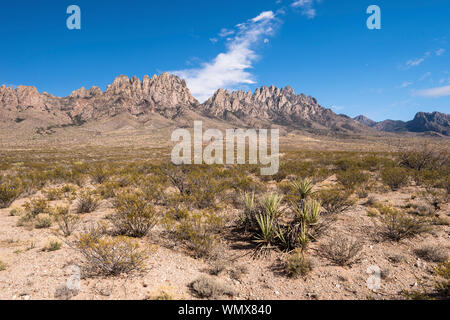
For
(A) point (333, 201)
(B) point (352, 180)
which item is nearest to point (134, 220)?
(A) point (333, 201)

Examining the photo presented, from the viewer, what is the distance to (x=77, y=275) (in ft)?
13.9

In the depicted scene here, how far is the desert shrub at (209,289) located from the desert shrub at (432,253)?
16.3 ft

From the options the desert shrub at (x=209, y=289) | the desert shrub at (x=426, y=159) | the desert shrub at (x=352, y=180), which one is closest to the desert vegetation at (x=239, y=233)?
the desert shrub at (x=209, y=289)

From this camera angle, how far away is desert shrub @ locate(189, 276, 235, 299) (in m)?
3.78

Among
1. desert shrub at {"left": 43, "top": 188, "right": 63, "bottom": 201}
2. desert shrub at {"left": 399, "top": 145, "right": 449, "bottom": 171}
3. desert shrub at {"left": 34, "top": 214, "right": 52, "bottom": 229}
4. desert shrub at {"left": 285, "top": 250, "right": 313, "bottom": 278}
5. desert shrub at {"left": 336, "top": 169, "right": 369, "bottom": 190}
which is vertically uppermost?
desert shrub at {"left": 399, "top": 145, "right": 449, "bottom": 171}

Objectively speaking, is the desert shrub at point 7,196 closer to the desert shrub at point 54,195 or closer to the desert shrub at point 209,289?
the desert shrub at point 54,195

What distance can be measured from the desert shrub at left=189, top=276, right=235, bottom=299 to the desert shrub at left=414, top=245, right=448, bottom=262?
16.3ft

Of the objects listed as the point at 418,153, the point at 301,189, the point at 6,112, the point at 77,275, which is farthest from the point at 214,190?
the point at 6,112

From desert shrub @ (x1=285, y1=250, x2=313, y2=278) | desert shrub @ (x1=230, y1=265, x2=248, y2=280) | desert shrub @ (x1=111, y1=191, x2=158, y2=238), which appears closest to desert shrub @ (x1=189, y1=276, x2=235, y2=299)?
desert shrub @ (x1=230, y1=265, x2=248, y2=280)

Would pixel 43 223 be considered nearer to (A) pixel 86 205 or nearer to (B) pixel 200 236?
(A) pixel 86 205

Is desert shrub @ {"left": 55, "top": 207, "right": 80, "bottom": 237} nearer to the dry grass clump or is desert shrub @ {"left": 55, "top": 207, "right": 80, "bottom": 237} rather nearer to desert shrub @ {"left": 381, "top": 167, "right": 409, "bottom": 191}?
the dry grass clump

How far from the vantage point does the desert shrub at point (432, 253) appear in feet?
15.8

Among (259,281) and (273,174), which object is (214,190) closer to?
(259,281)

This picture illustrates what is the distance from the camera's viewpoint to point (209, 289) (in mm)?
3783
